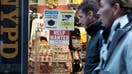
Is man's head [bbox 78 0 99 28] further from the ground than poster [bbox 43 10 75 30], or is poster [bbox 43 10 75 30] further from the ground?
man's head [bbox 78 0 99 28]

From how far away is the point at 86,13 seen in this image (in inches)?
140

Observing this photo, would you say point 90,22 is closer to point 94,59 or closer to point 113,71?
point 94,59

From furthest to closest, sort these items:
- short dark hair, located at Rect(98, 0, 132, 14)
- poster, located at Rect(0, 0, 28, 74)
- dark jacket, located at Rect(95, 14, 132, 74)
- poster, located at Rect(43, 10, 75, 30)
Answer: poster, located at Rect(43, 10, 75, 30) → poster, located at Rect(0, 0, 28, 74) → short dark hair, located at Rect(98, 0, 132, 14) → dark jacket, located at Rect(95, 14, 132, 74)

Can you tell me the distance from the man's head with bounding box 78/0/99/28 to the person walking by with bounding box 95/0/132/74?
126 cm

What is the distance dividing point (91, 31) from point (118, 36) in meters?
1.40

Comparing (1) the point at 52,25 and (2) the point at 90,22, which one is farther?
(1) the point at 52,25

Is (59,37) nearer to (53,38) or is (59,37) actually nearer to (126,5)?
(53,38)

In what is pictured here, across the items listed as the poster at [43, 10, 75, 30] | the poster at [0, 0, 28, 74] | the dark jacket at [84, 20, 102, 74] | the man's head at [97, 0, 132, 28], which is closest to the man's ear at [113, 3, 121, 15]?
the man's head at [97, 0, 132, 28]

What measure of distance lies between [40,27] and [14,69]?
2.87ft

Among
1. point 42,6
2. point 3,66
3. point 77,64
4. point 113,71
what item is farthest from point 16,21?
point 113,71

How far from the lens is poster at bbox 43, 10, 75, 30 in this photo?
16.3 feet

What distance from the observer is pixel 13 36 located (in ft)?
14.4

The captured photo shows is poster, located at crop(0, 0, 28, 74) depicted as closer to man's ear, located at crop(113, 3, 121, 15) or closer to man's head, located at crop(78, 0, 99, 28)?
man's head, located at crop(78, 0, 99, 28)

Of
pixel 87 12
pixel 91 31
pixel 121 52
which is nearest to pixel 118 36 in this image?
pixel 121 52
